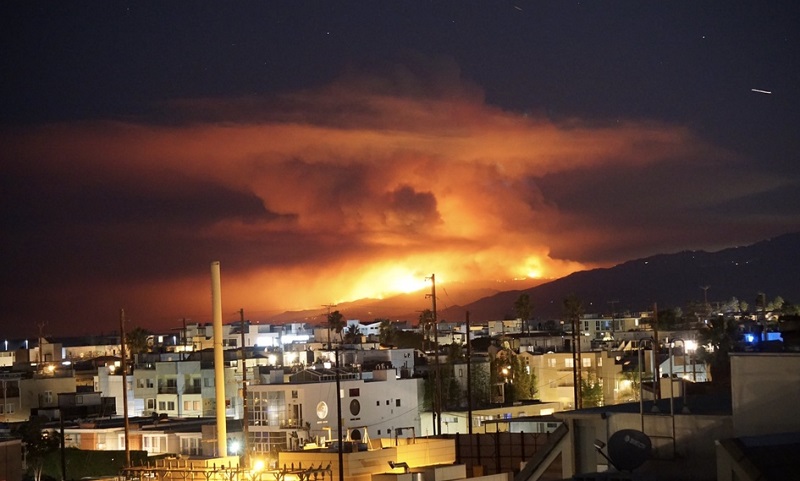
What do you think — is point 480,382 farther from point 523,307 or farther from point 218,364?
point 523,307

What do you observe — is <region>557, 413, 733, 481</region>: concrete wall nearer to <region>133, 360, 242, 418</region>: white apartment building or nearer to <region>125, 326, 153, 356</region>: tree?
<region>133, 360, 242, 418</region>: white apartment building

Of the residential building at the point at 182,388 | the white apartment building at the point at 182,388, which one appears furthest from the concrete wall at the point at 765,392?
the white apartment building at the point at 182,388

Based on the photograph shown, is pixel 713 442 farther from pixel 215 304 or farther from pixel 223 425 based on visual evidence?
pixel 215 304

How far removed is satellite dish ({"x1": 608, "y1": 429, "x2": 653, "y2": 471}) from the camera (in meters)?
14.6

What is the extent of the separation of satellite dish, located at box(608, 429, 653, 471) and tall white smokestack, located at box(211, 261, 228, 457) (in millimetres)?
34520

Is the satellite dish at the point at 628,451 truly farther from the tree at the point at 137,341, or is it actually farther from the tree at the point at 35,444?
the tree at the point at 137,341

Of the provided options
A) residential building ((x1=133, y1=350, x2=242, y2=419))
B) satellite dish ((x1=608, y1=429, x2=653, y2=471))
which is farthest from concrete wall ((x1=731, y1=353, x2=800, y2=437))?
residential building ((x1=133, y1=350, x2=242, y2=419))

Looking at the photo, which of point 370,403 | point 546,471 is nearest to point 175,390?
point 370,403

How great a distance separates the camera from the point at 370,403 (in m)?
66.1

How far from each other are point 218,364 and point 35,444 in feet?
52.4

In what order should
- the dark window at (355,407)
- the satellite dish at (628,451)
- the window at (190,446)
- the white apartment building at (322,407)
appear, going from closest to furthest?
the satellite dish at (628,451), the window at (190,446), the white apartment building at (322,407), the dark window at (355,407)

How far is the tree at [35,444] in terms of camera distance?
60031 mm

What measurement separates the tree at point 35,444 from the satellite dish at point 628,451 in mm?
49564

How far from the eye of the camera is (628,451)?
1467cm
